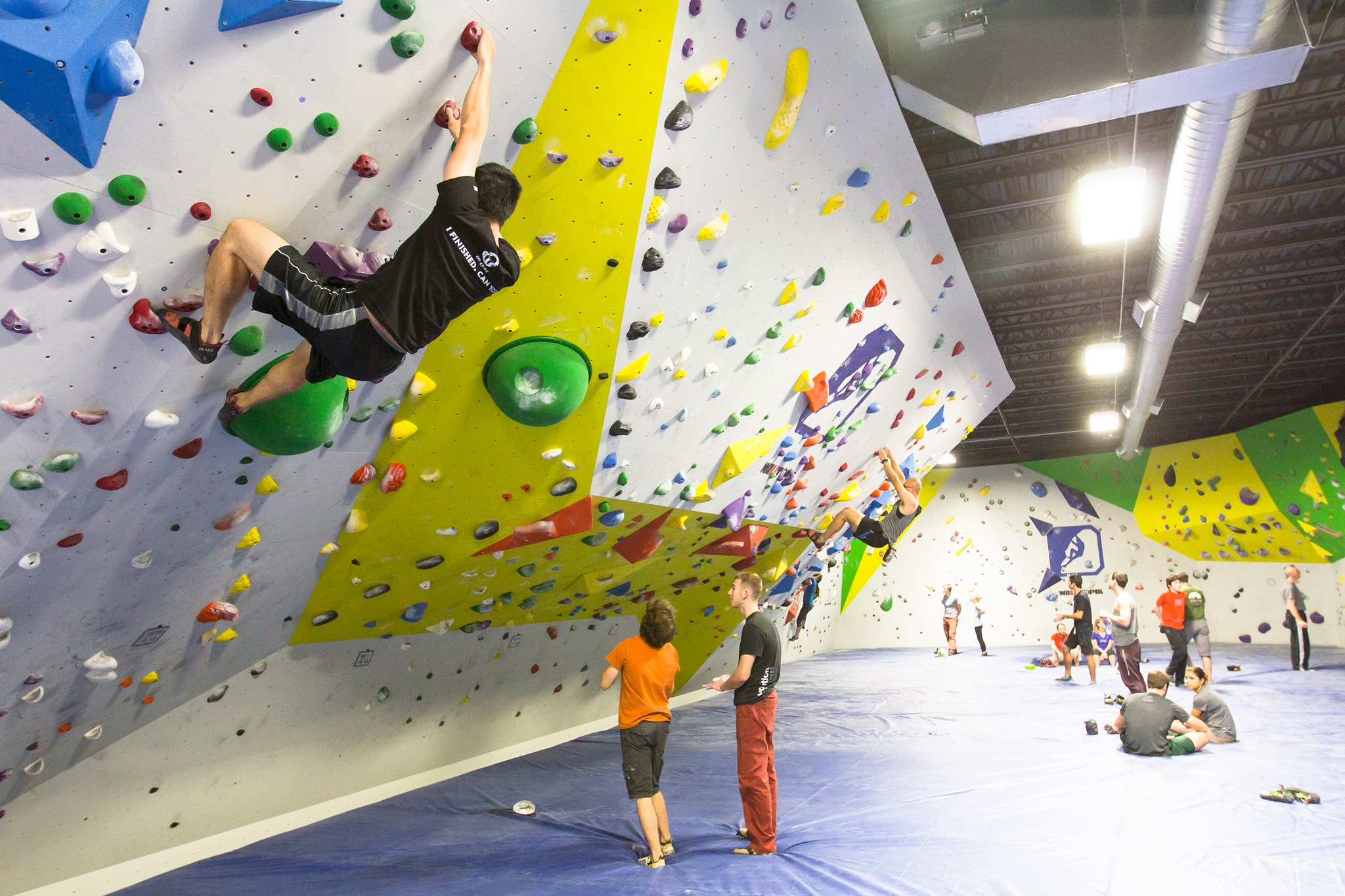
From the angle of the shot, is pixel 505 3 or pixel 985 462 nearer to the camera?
pixel 505 3

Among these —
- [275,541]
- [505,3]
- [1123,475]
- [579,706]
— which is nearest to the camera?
[505,3]

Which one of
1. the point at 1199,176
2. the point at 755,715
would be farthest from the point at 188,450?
the point at 1199,176

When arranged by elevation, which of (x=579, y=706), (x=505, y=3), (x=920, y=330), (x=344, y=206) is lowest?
(x=579, y=706)

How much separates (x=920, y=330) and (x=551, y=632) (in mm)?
3227

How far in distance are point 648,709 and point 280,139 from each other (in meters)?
2.40

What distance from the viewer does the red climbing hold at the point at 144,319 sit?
1812mm

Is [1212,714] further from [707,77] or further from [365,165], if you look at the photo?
[365,165]

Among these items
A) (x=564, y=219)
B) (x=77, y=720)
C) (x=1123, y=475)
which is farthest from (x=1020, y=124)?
(x=1123, y=475)

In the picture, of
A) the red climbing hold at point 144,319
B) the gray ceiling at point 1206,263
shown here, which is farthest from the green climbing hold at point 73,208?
the gray ceiling at point 1206,263

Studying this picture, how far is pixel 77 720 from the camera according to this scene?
2.83m

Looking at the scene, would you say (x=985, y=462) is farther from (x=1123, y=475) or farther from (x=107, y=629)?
(x=107, y=629)

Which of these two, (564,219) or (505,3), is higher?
(505,3)

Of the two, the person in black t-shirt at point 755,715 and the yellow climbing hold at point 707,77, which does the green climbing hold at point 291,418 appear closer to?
the yellow climbing hold at point 707,77

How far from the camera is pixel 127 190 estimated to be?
1.63 m
